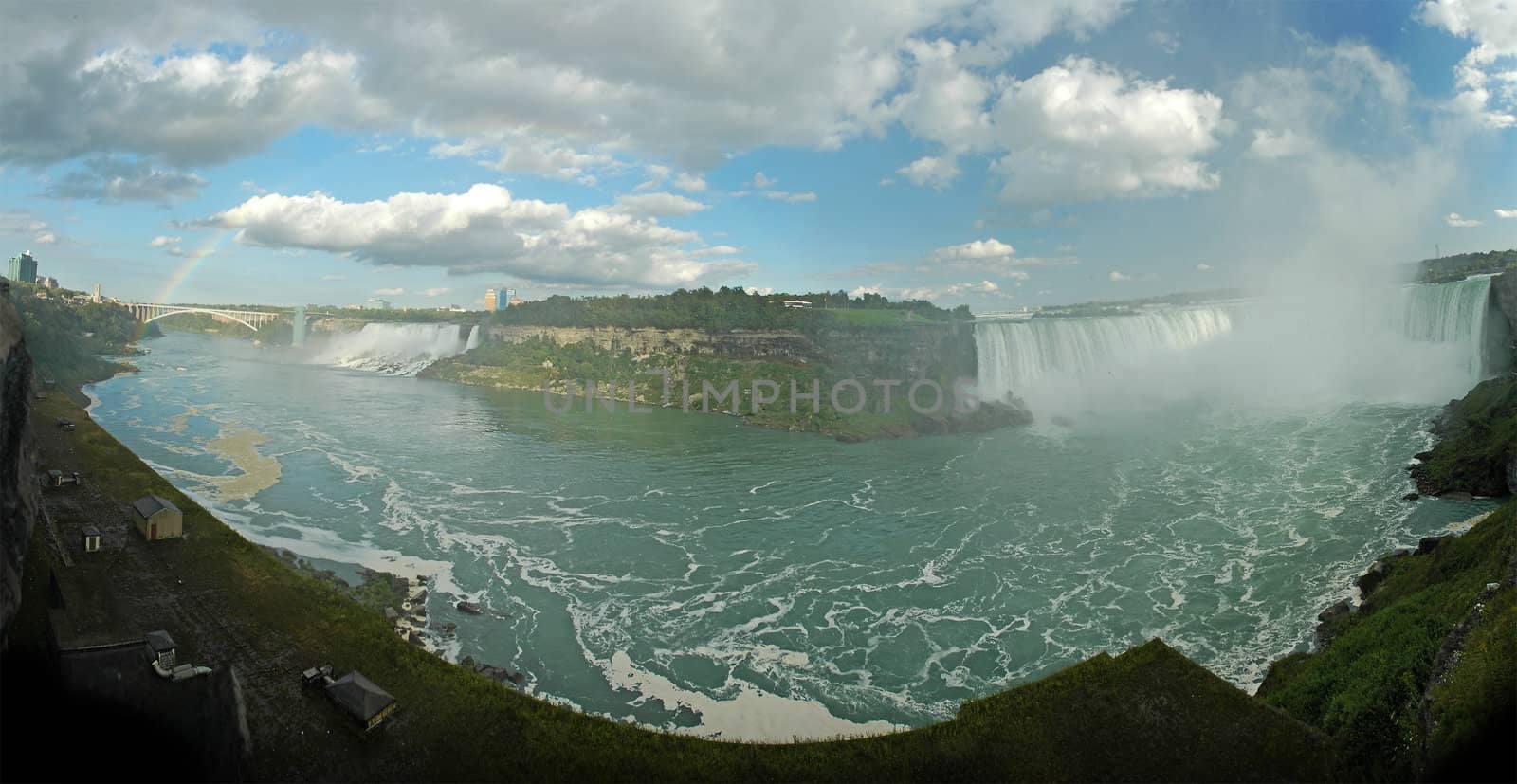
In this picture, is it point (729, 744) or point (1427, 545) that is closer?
point (729, 744)

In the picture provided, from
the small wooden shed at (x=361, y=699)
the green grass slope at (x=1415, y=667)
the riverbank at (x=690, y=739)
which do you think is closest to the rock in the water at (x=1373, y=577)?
the green grass slope at (x=1415, y=667)

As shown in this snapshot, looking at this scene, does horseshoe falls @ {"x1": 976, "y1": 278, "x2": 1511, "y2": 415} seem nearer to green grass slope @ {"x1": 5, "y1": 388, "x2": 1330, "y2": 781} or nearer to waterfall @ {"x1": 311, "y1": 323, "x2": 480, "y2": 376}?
green grass slope @ {"x1": 5, "y1": 388, "x2": 1330, "y2": 781}

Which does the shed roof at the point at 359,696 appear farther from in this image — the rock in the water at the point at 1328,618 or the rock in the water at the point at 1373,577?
the rock in the water at the point at 1373,577

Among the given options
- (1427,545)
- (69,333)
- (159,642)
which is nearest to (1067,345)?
(1427,545)

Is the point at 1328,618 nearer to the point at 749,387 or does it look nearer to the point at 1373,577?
the point at 1373,577

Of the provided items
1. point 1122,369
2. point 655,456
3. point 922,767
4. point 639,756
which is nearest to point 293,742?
point 639,756
